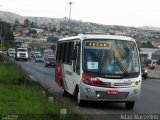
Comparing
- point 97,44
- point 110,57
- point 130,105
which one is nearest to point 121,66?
point 110,57

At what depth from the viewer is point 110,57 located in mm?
17562

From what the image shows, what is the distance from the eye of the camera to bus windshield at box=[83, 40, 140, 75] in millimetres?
17312

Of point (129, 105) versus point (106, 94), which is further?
point (129, 105)

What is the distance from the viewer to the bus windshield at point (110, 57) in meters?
17.3

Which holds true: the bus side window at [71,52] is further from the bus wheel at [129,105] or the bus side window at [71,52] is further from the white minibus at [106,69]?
the bus wheel at [129,105]

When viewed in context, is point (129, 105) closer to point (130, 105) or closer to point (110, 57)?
point (130, 105)

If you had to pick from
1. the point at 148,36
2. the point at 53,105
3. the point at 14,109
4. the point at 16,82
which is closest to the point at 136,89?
the point at 53,105

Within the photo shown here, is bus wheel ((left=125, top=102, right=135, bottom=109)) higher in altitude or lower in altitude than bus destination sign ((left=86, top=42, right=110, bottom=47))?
lower

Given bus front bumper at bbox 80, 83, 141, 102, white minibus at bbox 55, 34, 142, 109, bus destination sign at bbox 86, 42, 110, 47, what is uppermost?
bus destination sign at bbox 86, 42, 110, 47

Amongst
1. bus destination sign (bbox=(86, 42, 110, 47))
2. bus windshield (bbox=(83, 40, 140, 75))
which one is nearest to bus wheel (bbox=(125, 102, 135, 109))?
bus windshield (bbox=(83, 40, 140, 75))

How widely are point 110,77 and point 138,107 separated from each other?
1825 mm

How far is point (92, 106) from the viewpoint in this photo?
18.1 m

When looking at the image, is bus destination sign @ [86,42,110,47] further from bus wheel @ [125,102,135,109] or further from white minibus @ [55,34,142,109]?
bus wheel @ [125,102,135,109]

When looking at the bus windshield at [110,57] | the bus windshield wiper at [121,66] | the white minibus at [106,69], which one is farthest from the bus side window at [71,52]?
the bus windshield wiper at [121,66]
